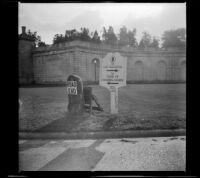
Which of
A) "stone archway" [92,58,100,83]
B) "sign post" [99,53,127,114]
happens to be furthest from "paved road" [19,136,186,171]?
"stone archway" [92,58,100,83]

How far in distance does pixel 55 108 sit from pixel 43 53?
14129 millimetres

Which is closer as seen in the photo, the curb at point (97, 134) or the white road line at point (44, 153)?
the white road line at point (44, 153)

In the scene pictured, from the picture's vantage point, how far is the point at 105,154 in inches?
160

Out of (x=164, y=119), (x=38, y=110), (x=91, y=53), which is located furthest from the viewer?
(x=91, y=53)

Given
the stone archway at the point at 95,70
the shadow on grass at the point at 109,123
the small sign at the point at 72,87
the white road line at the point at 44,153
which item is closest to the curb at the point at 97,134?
the shadow on grass at the point at 109,123

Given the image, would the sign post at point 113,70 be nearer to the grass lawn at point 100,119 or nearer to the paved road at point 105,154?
the grass lawn at point 100,119

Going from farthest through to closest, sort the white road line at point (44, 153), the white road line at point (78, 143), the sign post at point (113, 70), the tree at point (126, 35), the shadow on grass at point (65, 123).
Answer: the tree at point (126, 35)
the sign post at point (113, 70)
the shadow on grass at point (65, 123)
the white road line at point (78, 143)
the white road line at point (44, 153)

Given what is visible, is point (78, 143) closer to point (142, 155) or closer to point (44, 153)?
point (44, 153)

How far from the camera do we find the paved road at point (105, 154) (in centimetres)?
357

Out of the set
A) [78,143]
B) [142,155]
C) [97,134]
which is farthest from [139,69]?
Result: [142,155]

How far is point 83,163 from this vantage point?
3719 millimetres
